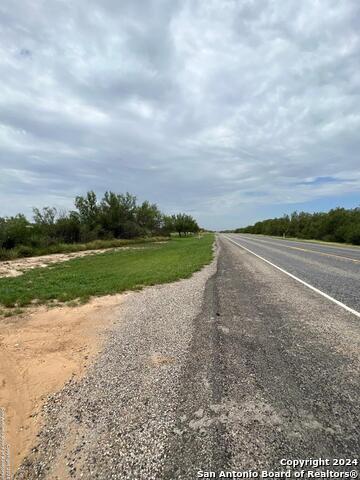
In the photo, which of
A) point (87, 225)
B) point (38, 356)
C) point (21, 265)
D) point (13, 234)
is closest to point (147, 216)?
point (87, 225)

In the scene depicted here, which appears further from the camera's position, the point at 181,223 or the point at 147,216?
the point at 181,223

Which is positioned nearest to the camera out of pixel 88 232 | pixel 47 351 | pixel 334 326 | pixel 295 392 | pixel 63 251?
pixel 295 392

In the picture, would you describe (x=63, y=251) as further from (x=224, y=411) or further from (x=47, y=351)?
(x=224, y=411)

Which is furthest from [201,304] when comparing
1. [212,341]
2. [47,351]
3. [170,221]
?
[170,221]

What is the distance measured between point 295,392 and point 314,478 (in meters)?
1.00

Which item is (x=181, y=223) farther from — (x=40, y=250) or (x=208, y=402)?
(x=208, y=402)

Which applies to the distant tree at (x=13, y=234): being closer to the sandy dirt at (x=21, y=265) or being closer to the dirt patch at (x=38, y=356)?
the sandy dirt at (x=21, y=265)

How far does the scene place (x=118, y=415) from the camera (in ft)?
8.49

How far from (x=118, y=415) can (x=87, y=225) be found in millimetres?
47162

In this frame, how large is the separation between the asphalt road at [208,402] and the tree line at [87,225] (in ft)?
95.7

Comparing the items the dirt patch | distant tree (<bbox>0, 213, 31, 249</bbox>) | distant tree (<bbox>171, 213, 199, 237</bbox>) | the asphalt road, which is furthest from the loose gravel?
distant tree (<bbox>171, 213, 199, 237</bbox>)

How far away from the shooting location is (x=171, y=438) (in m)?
2.26

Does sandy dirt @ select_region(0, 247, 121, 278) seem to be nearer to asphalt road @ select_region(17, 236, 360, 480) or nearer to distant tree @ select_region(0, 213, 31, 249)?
distant tree @ select_region(0, 213, 31, 249)

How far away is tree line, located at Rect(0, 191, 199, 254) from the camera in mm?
31625
